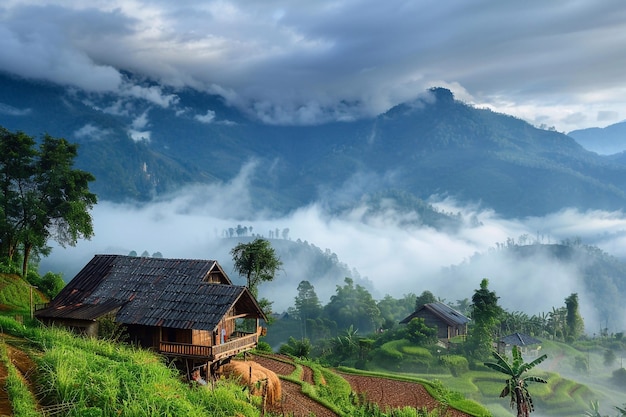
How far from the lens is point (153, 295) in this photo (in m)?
28.9

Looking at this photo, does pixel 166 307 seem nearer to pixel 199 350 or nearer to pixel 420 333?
pixel 199 350

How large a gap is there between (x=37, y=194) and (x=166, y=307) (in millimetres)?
22332

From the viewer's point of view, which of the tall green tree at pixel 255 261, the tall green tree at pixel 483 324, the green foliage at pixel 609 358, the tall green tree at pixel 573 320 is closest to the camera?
the tall green tree at pixel 255 261

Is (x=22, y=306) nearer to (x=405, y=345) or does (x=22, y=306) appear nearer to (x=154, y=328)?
(x=154, y=328)

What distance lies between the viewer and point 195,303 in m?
27.5

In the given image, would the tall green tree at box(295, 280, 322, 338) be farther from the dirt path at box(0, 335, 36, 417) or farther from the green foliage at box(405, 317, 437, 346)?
the dirt path at box(0, 335, 36, 417)

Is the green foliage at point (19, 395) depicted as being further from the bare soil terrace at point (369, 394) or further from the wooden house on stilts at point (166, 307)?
the bare soil terrace at point (369, 394)

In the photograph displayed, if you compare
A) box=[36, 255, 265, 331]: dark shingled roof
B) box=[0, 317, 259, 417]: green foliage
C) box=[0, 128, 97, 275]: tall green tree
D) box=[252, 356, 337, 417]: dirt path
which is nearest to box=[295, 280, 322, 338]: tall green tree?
box=[0, 128, 97, 275]: tall green tree

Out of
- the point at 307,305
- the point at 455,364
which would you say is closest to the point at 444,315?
the point at 455,364

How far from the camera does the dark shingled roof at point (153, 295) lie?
26969 mm

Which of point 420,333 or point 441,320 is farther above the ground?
point 441,320

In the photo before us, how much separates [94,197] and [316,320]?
71.6 metres

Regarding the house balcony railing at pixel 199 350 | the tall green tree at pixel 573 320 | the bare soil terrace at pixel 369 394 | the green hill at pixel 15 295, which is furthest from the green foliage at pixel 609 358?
the green hill at pixel 15 295

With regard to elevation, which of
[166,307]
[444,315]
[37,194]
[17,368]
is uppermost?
[37,194]
